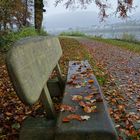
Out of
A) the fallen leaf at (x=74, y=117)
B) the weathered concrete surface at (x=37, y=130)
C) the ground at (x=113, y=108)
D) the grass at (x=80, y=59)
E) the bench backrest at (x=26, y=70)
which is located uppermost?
the bench backrest at (x=26, y=70)

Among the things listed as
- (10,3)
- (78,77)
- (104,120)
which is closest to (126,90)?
(78,77)

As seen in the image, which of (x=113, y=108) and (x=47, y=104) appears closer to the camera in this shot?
(x=47, y=104)

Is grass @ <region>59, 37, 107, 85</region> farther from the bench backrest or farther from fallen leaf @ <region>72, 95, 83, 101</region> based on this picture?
the bench backrest

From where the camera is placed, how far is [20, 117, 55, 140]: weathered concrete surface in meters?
2.92

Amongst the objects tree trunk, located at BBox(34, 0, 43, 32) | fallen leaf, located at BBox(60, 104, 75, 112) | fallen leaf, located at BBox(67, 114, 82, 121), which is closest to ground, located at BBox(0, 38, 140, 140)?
fallen leaf, located at BBox(60, 104, 75, 112)

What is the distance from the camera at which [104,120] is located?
8.95 ft

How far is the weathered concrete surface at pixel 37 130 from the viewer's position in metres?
2.92

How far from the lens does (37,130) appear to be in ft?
9.69

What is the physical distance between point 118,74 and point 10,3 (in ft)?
25.6

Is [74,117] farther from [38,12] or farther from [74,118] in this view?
[38,12]

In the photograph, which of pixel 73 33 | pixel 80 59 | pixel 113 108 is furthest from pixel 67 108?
pixel 73 33

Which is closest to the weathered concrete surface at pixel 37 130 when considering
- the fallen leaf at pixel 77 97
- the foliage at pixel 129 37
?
the fallen leaf at pixel 77 97

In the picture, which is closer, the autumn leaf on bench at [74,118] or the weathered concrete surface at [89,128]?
the weathered concrete surface at [89,128]

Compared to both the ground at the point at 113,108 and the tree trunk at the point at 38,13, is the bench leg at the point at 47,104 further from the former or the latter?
the tree trunk at the point at 38,13
